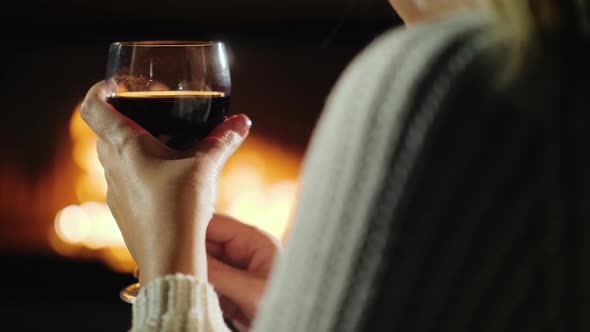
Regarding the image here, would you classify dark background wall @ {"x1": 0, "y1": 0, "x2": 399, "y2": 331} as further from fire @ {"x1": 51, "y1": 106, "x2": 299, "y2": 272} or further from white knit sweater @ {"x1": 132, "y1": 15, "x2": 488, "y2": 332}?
white knit sweater @ {"x1": 132, "y1": 15, "x2": 488, "y2": 332}

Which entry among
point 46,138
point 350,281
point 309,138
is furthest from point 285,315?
→ point 46,138

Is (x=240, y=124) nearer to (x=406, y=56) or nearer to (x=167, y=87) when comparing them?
(x=167, y=87)

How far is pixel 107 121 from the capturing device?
2.61 feet

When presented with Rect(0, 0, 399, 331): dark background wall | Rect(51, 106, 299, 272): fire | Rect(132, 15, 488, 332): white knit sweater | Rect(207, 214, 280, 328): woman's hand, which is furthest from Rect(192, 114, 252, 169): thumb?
Rect(51, 106, 299, 272): fire

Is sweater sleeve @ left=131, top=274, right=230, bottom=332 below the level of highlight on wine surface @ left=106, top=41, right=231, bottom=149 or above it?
below

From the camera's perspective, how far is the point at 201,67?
833mm

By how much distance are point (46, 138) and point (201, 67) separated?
137 cm

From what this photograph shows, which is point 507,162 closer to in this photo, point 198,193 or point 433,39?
point 433,39

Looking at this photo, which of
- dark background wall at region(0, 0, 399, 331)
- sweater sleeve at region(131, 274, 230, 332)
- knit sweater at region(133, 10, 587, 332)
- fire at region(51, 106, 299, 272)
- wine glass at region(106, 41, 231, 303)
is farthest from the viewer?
fire at region(51, 106, 299, 272)

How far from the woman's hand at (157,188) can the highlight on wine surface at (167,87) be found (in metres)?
0.02

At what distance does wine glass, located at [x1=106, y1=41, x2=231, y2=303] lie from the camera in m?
0.82

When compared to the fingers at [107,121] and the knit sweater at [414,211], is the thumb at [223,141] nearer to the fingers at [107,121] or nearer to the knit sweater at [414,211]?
the fingers at [107,121]

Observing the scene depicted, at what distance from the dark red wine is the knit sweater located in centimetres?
39

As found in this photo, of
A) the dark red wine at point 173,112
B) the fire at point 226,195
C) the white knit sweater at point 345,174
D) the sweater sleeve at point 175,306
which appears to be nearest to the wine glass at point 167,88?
the dark red wine at point 173,112
